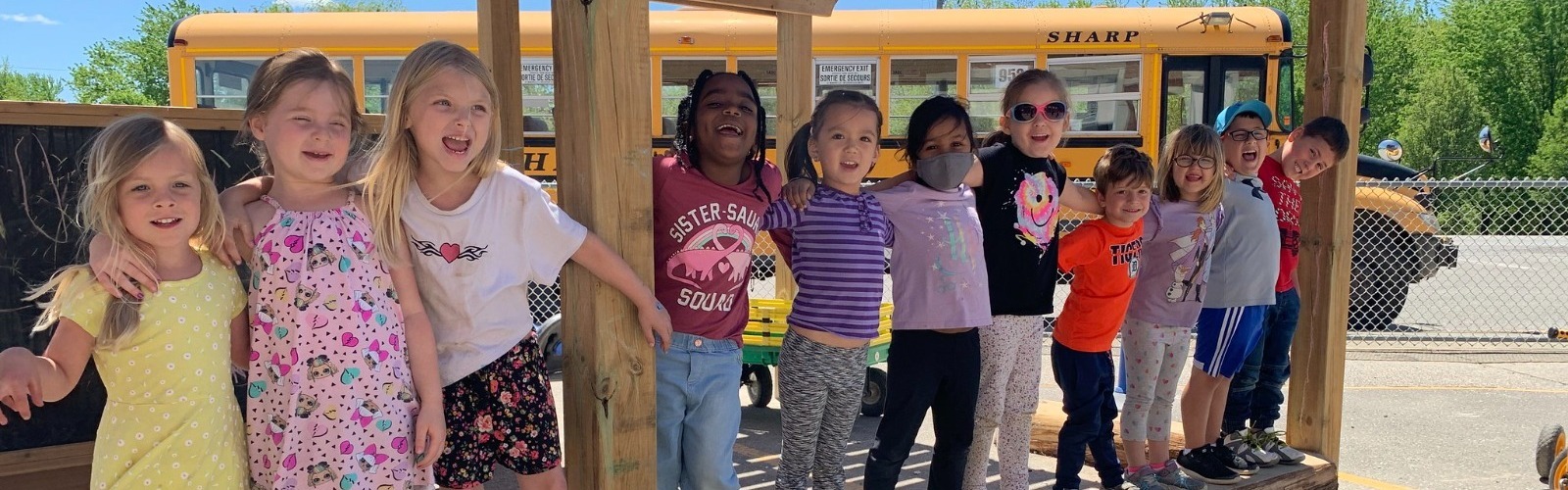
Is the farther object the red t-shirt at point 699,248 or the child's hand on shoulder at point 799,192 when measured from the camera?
the child's hand on shoulder at point 799,192

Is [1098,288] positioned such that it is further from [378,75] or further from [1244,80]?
[378,75]

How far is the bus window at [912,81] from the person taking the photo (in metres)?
9.11

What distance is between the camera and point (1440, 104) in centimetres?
3122

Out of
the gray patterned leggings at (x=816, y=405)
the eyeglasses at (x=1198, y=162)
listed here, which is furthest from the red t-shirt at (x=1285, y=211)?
the gray patterned leggings at (x=816, y=405)

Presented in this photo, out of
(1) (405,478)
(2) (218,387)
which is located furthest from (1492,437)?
(2) (218,387)

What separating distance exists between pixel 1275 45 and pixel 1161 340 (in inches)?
252

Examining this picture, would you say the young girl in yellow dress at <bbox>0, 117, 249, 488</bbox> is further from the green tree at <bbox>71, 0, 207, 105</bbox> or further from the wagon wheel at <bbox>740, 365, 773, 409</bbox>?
the green tree at <bbox>71, 0, 207, 105</bbox>

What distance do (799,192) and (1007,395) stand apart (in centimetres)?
105

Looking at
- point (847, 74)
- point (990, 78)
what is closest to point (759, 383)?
point (847, 74)

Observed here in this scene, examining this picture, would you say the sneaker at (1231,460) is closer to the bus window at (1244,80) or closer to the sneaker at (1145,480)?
the sneaker at (1145,480)

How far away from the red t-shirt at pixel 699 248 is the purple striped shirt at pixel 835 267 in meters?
0.18

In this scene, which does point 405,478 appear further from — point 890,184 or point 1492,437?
point 1492,437

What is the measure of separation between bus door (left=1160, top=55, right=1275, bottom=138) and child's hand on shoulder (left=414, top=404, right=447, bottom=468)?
26.4ft

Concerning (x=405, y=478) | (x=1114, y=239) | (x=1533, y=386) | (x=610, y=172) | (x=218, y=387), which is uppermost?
(x=610, y=172)
